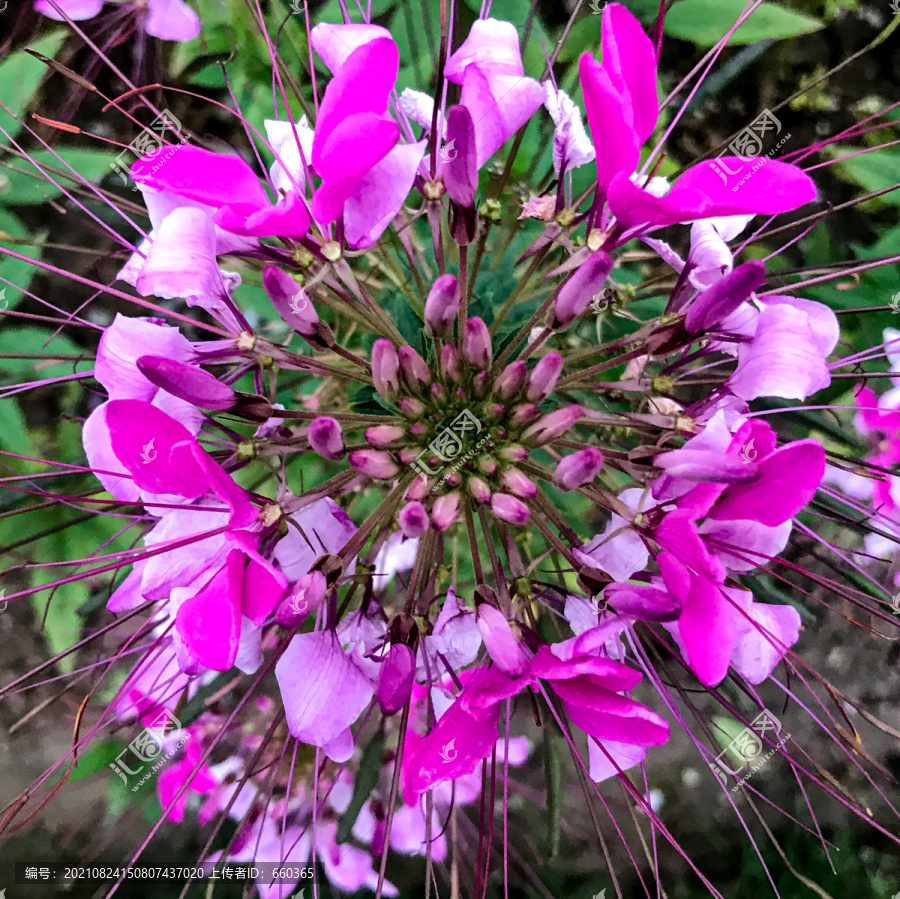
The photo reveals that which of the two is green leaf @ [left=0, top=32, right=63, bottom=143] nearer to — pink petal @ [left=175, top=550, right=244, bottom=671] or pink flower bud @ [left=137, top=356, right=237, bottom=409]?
pink flower bud @ [left=137, top=356, right=237, bottom=409]

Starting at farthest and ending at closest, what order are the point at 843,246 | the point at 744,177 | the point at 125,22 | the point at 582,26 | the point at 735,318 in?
the point at 843,246
the point at 125,22
the point at 582,26
the point at 735,318
the point at 744,177

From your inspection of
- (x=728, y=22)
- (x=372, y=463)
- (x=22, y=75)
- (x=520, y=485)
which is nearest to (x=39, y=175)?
(x=22, y=75)

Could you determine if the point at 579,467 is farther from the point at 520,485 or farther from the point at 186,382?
the point at 186,382

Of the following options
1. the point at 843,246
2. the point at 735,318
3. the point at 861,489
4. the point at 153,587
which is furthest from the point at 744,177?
the point at 843,246

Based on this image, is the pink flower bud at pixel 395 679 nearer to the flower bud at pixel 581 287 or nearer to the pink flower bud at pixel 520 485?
the pink flower bud at pixel 520 485

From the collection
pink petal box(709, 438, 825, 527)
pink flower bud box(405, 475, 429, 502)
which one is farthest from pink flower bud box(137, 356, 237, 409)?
pink petal box(709, 438, 825, 527)

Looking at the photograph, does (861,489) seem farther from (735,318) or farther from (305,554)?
(305,554)
